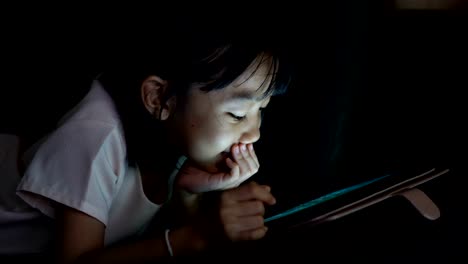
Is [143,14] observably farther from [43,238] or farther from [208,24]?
[43,238]

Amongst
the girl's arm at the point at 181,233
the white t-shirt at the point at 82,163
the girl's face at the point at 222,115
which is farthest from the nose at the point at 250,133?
the white t-shirt at the point at 82,163

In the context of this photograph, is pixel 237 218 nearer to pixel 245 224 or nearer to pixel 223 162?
pixel 245 224

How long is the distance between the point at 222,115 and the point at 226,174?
20cm

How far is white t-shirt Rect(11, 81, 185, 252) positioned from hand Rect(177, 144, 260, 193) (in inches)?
7.8

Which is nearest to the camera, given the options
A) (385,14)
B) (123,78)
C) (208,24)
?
(208,24)

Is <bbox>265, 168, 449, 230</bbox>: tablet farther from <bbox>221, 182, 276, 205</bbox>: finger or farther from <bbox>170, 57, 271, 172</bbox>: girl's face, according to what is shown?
<bbox>170, 57, 271, 172</bbox>: girl's face

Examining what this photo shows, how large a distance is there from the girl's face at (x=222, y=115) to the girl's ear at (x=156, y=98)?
0.06 ft

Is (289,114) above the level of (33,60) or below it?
below

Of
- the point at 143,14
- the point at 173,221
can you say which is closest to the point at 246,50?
the point at 143,14

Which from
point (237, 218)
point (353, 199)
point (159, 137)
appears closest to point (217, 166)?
point (159, 137)

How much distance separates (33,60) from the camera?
99 centimetres

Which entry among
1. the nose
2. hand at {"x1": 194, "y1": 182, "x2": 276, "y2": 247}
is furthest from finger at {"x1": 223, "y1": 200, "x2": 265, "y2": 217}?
the nose

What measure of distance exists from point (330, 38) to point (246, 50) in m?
0.24

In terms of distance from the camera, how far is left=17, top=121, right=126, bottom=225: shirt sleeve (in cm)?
71
